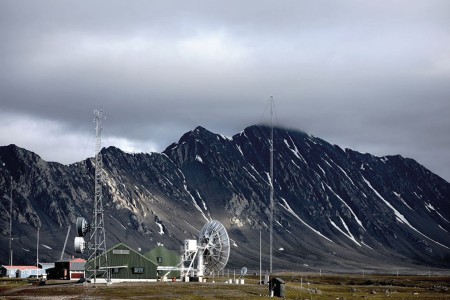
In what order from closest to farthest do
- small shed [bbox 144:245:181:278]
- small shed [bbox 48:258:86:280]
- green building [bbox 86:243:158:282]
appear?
green building [bbox 86:243:158:282] < small shed [bbox 48:258:86:280] < small shed [bbox 144:245:181:278]

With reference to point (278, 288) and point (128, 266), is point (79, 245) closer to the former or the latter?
point (128, 266)

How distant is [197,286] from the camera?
138250mm

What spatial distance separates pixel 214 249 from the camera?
176750mm

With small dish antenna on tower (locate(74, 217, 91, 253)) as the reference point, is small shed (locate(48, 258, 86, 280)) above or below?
below

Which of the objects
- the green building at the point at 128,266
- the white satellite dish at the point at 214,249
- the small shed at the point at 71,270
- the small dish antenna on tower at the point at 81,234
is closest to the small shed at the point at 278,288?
the small dish antenna on tower at the point at 81,234

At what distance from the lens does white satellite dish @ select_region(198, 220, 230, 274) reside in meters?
175

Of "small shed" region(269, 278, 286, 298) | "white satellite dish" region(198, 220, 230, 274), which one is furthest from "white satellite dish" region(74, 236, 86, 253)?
"small shed" region(269, 278, 286, 298)

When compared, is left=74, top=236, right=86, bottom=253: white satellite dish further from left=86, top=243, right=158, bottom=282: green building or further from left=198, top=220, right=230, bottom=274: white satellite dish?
left=198, top=220, right=230, bottom=274: white satellite dish

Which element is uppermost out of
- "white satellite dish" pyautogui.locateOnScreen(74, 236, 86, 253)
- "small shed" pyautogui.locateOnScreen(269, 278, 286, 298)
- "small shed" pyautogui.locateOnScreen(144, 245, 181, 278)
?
"white satellite dish" pyautogui.locateOnScreen(74, 236, 86, 253)

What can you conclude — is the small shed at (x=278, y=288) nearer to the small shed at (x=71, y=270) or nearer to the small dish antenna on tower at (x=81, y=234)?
the small dish antenna on tower at (x=81, y=234)

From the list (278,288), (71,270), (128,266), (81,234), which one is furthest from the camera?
(71,270)

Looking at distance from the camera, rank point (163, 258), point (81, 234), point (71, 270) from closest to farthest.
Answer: point (81, 234)
point (71, 270)
point (163, 258)

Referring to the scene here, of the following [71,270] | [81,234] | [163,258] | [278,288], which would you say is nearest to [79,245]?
[81,234]

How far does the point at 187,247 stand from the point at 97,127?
150 ft
